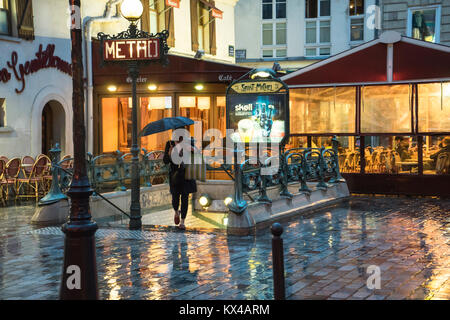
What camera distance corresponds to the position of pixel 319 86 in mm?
16969

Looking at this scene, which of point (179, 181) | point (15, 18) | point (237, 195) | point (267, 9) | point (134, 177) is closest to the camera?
point (237, 195)

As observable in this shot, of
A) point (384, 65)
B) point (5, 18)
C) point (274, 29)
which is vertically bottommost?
point (384, 65)

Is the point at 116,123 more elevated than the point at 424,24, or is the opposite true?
the point at 424,24

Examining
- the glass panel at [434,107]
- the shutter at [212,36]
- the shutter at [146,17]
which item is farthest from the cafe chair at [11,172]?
the shutter at [212,36]

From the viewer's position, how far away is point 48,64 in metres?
18.1

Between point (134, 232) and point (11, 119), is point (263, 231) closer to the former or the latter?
point (134, 232)

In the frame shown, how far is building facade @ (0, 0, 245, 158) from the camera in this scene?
1678 centimetres

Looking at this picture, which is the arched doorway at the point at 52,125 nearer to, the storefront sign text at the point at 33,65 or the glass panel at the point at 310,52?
the storefront sign text at the point at 33,65

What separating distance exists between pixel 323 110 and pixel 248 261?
9.57 m

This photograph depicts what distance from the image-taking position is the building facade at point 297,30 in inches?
1377

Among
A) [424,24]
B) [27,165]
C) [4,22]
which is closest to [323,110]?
[27,165]

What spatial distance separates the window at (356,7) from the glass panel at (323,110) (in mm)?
19268

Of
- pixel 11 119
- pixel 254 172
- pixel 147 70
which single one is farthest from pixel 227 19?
pixel 254 172

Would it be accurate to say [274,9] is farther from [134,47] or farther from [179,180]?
[179,180]
